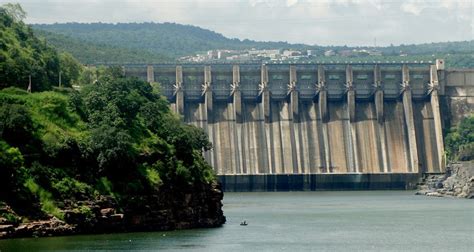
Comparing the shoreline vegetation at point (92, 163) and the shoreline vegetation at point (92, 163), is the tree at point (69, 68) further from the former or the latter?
the shoreline vegetation at point (92, 163)

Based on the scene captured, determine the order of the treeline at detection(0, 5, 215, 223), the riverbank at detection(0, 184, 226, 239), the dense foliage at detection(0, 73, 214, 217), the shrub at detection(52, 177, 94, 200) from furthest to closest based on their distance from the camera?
the shrub at detection(52, 177, 94, 200) < the dense foliage at detection(0, 73, 214, 217) < the treeline at detection(0, 5, 215, 223) < the riverbank at detection(0, 184, 226, 239)

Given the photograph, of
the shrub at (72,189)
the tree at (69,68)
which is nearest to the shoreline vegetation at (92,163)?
the shrub at (72,189)

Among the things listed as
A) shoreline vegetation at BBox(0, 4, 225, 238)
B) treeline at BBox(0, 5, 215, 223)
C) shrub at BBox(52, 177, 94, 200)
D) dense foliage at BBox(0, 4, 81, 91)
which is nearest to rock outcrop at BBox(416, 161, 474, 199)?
dense foliage at BBox(0, 4, 81, 91)

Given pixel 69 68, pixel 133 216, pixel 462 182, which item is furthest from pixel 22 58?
pixel 462 182

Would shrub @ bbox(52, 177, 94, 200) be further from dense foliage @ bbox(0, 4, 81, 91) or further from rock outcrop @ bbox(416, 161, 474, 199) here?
rock outcrop @ bbox(416, 161, 474, 199)

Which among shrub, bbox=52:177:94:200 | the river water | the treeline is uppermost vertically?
the treeline

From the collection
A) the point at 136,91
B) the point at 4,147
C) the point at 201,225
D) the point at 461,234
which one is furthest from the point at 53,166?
the point at 461,234

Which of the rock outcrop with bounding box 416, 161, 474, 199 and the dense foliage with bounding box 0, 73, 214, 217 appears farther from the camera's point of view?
the rock outcrop with bounding box 416, 161, 474, 199

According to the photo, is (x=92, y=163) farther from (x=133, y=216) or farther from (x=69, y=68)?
(x=69, y=68)
